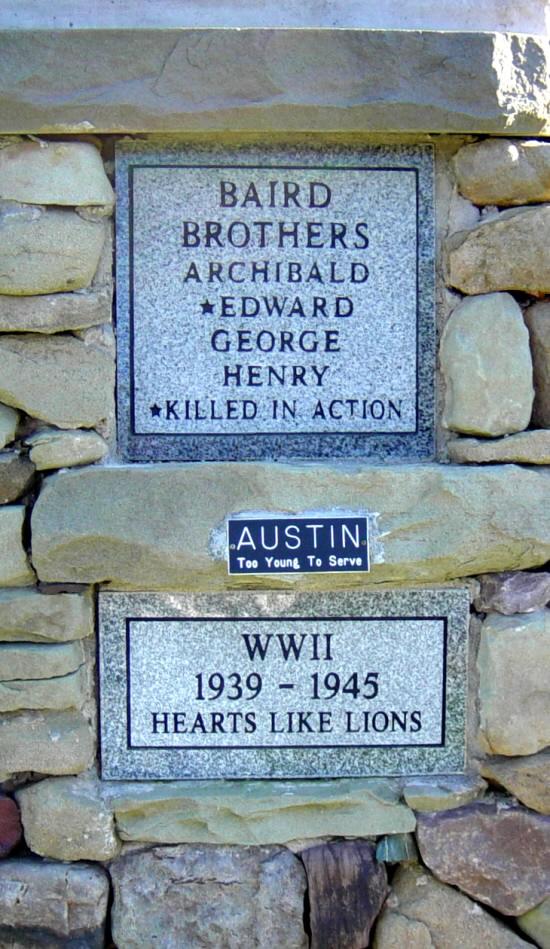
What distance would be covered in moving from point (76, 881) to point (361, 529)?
3.23 ft

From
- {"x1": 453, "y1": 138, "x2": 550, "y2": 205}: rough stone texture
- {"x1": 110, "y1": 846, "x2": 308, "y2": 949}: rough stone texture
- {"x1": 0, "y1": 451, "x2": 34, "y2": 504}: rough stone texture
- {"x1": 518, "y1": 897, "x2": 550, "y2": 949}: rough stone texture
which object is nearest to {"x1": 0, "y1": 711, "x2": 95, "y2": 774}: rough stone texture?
{"x1": 110, "y1": 846, "x2": 308, "y2": 949}: rough stone texture

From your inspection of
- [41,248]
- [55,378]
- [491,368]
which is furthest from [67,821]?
[491,368]

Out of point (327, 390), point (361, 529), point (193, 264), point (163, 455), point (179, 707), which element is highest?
point (193, 264)

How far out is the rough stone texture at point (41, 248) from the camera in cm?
195

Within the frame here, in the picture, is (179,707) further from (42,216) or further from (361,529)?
(42,216)

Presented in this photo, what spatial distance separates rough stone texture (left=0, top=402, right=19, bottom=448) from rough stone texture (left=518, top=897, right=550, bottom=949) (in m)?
1.54

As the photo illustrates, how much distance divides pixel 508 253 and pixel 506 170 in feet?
0.56

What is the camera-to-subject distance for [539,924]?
208 centimetres

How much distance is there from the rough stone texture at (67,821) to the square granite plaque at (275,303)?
0.75 meters

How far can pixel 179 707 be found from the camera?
213 cm

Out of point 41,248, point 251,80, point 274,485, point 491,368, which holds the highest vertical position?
point 251,80

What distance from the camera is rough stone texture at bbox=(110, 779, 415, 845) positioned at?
2066 millimetres

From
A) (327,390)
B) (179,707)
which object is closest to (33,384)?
(327,390)

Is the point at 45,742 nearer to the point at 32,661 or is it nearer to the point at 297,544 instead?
the point at 32,661
